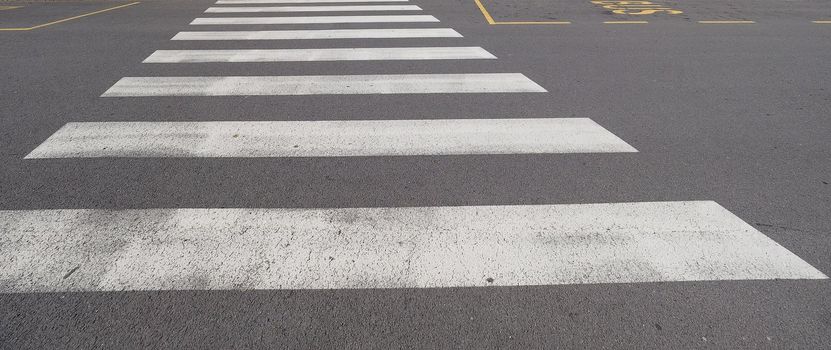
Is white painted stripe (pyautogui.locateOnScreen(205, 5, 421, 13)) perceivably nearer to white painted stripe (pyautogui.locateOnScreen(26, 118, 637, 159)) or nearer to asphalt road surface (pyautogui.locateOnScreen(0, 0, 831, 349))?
asphalt road surface (pyautogui.locateOnScreen(0, 0, 831, 349))

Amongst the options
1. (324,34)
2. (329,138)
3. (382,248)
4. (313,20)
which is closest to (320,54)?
(324,34)

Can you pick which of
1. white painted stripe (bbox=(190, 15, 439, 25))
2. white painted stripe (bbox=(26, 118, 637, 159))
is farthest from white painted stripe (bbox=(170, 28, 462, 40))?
white painted stripe (bbox=(26, 118, 637, 159))

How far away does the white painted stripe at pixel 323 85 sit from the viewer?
19.2ft

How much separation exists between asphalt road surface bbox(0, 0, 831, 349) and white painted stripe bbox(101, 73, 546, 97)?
46mm

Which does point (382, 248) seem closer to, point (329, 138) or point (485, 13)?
point (329, 138)

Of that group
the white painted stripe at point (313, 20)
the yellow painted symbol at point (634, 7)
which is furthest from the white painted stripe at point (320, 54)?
the yellow painted symbol at point (634, 7)

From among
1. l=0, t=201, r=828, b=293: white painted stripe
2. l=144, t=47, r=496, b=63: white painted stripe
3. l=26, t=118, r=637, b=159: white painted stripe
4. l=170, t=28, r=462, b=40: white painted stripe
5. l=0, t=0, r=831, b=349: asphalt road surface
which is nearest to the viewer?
l=0, t=0, r=831, b=349: asphalt road surface

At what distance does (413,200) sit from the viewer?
3580 millimetres

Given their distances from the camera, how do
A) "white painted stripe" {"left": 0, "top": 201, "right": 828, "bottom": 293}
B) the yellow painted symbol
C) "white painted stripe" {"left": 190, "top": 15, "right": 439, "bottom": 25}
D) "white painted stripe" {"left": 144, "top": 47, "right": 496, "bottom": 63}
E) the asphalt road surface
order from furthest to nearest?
the yellow painted symbol, "white painted stripe" {"left": 190, "top": 15, "right": 439, "bottom": 25}, "white painted stripe" {"left": 144, "top": 47, "right": 496, "bottom": 63}, "white painted stripe" {"left": 0, "top": 201, "right": 828, "bottom": 293}, the asphalt road surface

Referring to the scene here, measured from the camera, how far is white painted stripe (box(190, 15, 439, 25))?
10023 millimetres

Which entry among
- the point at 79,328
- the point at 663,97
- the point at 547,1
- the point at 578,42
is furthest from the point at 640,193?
the point at 547,1

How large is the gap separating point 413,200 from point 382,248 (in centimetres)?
63

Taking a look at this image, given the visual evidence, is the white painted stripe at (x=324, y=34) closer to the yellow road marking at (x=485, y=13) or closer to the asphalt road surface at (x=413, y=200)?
the asphalt road surface at (x=413, y=200)

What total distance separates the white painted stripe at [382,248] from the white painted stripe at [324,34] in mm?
5908
